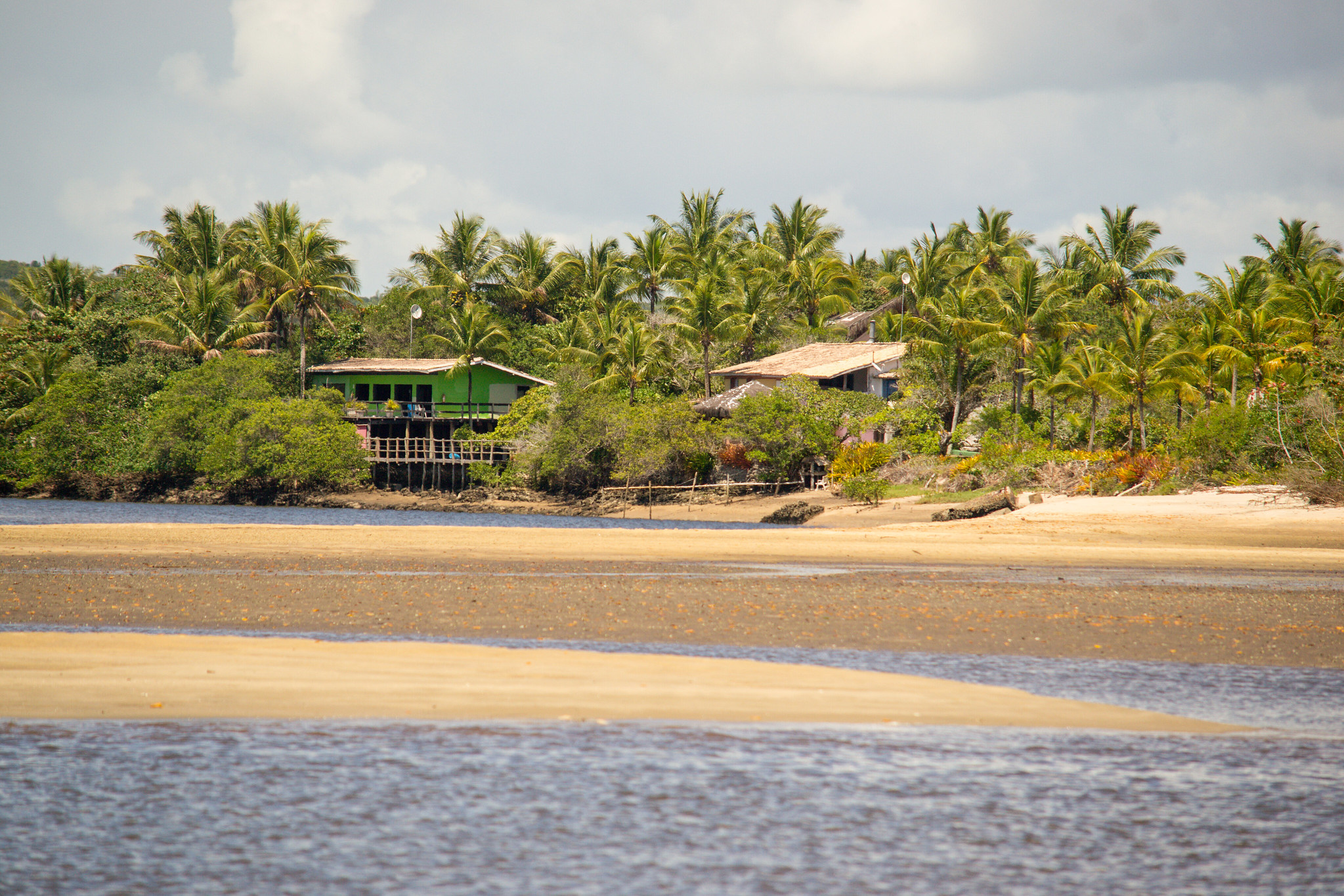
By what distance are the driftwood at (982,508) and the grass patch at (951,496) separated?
3476 millimetres

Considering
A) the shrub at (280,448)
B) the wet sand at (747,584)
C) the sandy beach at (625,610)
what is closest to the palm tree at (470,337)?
the shrub at (280,448)

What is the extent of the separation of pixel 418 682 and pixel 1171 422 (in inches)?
1620

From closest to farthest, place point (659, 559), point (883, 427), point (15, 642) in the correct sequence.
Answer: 1. point (15, 642)
2. point (659, 559)
3. point (883, 427)

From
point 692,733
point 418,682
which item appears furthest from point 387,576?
point 692,733

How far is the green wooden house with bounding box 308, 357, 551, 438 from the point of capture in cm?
6231

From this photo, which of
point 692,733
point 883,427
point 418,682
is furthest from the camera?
point 883,427

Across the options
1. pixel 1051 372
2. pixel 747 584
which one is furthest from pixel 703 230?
pixel 747 584

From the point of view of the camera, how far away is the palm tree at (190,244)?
65062 millimetres

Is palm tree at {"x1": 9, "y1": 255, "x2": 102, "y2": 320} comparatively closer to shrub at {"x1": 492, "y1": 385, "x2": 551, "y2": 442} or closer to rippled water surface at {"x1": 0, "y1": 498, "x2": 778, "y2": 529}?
rippled water surface at {"x1": 0, "y1": 498, "x2": 778, "y2": 529}

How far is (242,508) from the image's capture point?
52562mm

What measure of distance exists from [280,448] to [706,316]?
22.7m

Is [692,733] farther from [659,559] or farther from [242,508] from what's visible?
[242,508]

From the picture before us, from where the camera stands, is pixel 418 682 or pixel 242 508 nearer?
pixel 418 682

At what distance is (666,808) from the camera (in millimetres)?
7891
